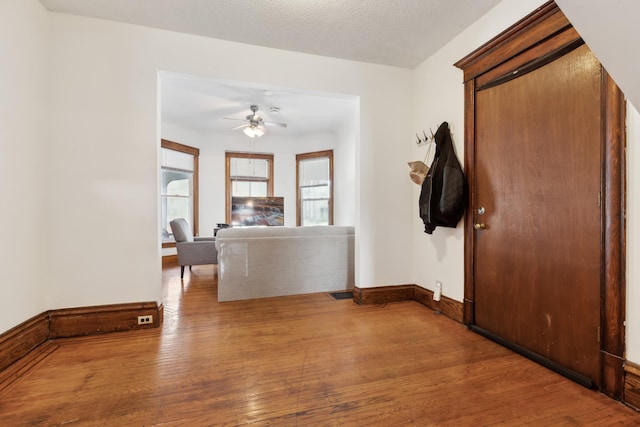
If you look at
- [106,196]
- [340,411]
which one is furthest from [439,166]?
[106,196]

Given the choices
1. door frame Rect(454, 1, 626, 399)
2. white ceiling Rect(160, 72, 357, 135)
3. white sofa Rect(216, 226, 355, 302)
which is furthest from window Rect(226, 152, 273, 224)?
door frame Rect(454, 1, 626, 399)

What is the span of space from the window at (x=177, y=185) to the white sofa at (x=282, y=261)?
3.10 meters

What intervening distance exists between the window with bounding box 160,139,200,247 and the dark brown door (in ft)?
17.9

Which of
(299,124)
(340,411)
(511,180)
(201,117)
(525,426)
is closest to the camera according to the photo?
(525,426)

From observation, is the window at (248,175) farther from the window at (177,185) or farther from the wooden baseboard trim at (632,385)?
the wooden baseboard trim at (632,385)

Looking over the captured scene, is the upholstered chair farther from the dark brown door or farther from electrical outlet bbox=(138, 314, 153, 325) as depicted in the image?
the dark brown door

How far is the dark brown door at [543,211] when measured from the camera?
170cm

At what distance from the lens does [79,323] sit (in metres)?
2.38

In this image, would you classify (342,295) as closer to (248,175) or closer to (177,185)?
(248,175)

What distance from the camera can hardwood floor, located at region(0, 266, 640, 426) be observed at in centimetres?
143

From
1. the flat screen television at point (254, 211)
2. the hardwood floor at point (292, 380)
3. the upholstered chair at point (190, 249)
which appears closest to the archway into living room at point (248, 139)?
the flat screen television at point (254, 211)

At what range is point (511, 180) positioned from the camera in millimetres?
2176

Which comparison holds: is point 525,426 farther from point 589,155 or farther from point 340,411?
point 589,155

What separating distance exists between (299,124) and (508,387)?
5.28 meters
